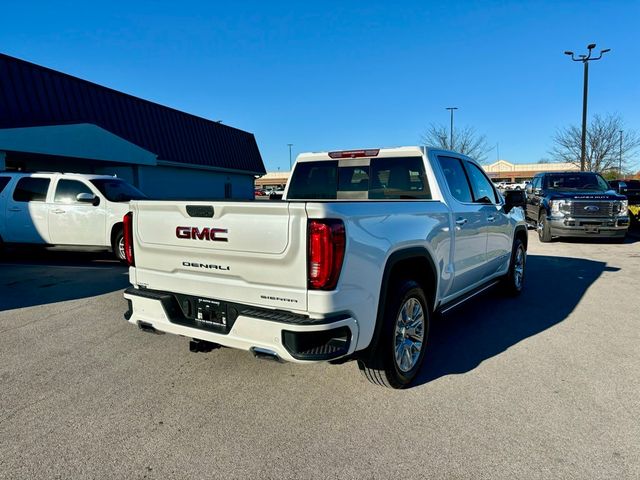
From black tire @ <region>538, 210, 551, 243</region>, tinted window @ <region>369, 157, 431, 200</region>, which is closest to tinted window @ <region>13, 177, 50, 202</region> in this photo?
tinted window @ <region>369, 157, 431, 200</region>

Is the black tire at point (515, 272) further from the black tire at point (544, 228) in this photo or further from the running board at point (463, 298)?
the black tire at point (544, 228)

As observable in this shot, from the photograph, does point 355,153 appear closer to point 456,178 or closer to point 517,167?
point 456,178

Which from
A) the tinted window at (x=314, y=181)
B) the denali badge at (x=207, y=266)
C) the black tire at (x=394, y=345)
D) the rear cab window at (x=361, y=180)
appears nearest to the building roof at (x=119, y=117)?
the tinted window at (x=314, y=181)

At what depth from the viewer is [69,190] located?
29.8ft

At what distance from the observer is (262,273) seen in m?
2.80

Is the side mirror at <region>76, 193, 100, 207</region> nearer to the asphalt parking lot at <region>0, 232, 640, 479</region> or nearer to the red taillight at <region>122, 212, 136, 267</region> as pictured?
the asphalt parking lot at <region>0, 232, 640, 479</region>

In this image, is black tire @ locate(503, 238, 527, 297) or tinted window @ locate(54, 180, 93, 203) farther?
tinted window @ locate(54, 180, 93, 203)

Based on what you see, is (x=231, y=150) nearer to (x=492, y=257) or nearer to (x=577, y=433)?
(x=492, y=257)

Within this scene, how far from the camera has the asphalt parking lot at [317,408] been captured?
2.50 m

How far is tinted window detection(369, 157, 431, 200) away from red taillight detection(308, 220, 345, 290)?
187 cm

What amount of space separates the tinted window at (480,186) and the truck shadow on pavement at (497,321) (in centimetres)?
132

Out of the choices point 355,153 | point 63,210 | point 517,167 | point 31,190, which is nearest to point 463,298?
point 355,153

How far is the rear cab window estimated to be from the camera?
4.32 m

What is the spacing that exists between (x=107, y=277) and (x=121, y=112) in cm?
1444
